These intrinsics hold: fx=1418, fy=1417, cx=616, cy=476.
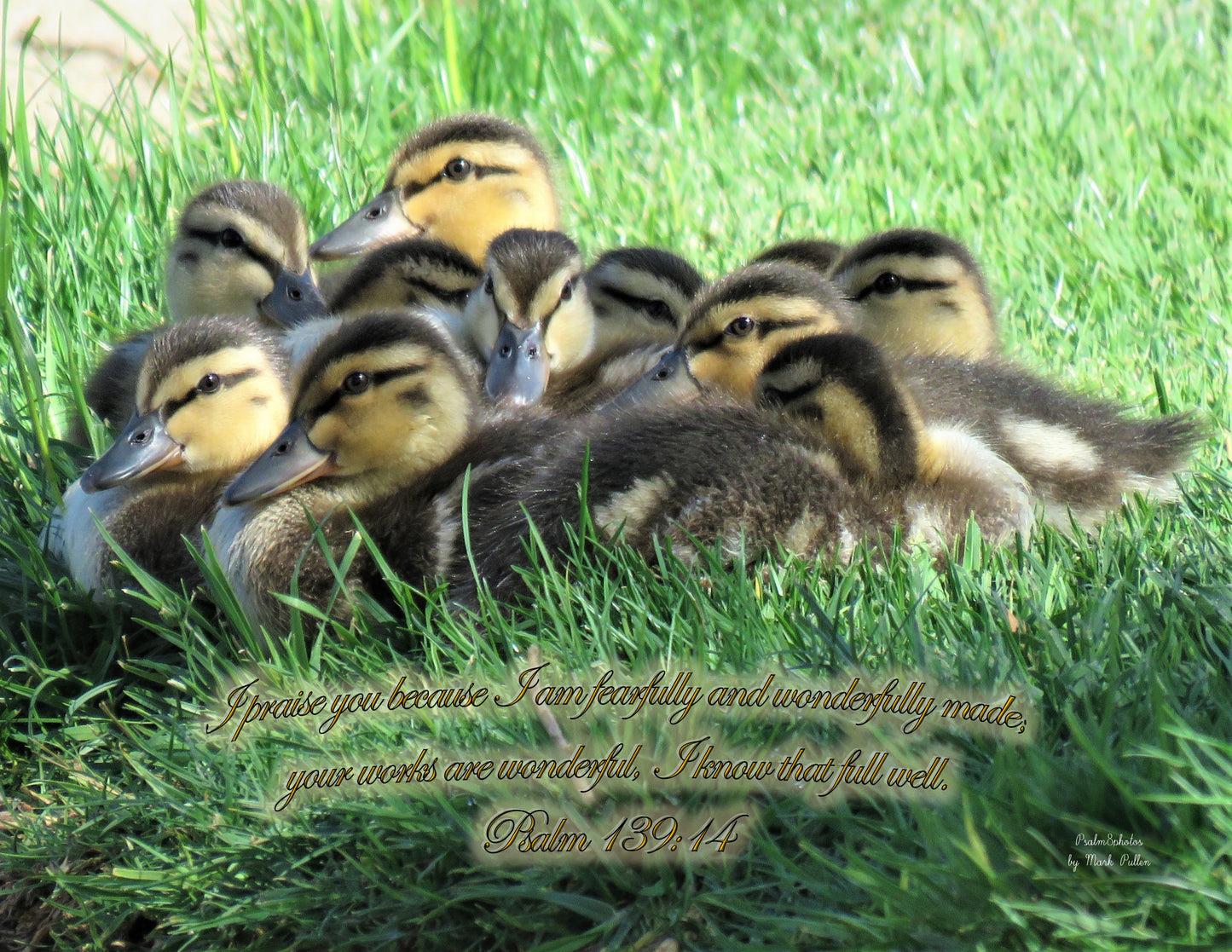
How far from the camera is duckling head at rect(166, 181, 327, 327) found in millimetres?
3963

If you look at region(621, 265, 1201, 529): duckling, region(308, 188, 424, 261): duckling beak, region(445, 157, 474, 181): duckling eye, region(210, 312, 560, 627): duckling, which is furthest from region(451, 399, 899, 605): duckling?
region(445, 157, 474, 181): duckling eye

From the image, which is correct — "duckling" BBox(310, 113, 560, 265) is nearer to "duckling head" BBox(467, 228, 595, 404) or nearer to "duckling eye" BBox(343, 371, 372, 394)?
"duckling head" BBox(467, 228, 595, 404)

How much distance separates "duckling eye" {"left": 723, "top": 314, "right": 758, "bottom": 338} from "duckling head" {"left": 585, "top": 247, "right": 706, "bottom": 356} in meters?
0.45

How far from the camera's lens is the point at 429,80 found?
6.14 metres

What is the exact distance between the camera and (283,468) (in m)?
3.03

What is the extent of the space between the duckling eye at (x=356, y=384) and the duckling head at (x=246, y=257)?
3.04 feet

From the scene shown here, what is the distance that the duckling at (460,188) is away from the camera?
437cm

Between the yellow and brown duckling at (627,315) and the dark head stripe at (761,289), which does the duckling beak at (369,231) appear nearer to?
the yellow and brown duckling at (627,315)

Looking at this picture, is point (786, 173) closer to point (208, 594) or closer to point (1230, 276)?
point (1230, 276)

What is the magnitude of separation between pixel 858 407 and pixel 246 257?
1997 millimetres

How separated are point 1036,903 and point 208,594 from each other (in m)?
1.84

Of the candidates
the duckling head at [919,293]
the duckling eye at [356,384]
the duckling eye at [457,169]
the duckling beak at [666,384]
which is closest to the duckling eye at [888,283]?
the duckling head at [919,293]

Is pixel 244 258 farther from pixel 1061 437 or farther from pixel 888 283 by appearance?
pixel 1061 437

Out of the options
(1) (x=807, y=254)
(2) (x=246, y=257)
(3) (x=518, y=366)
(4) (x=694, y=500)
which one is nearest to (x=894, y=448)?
(4) (x=694, y=500)
